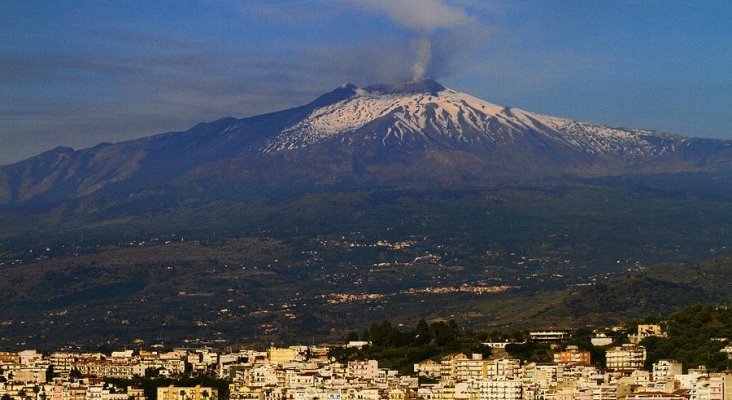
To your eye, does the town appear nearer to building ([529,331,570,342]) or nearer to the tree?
building ([529,331,570,342])

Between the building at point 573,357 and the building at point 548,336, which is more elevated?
the building at point 548,336

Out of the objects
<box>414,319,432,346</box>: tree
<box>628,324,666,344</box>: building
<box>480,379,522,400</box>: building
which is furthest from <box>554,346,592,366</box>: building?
<box>480,379,522,400</box>: building

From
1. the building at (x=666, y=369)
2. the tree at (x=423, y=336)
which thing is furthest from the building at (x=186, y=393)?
the building at (x=666, y=369)

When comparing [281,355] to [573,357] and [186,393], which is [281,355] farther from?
[186,393]

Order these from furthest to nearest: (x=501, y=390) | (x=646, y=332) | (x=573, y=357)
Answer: (x=646, y=332) < (x=573, y=357) < (x=501, y=390)

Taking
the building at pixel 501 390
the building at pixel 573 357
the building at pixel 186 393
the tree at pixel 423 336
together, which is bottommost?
the building at pixel 186 393

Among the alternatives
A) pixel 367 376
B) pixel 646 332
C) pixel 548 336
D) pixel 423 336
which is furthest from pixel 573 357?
pixel 423 336

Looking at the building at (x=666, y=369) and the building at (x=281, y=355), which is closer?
the building at (x=666, y=369)

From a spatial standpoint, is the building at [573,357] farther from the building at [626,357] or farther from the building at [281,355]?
the building at [281,355]

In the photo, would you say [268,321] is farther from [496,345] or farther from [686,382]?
[686,382]
